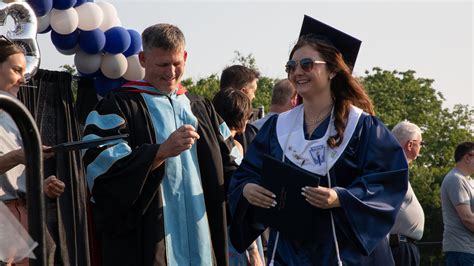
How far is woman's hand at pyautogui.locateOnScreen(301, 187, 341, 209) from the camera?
4129mm

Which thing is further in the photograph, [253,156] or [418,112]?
[418,112]

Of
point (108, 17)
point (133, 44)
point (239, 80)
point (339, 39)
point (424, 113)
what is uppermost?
point (339, 39)

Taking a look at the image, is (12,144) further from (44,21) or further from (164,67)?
(44,21)

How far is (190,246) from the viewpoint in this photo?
16.1 feet

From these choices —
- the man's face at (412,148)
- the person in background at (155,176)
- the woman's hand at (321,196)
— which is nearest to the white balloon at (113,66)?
the man's face at (412,148)

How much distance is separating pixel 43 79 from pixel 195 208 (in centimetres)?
353

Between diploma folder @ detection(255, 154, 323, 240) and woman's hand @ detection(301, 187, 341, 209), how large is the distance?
0.03 metres

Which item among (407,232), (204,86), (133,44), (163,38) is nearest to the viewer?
(163,38)

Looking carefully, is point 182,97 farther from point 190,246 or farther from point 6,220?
point 6,220

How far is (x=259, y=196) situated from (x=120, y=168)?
829 millimetres

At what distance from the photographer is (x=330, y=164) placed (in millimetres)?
4309

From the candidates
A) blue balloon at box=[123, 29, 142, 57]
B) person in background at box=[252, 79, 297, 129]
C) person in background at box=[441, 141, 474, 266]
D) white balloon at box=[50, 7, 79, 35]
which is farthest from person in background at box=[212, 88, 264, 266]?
person in background at box=[441, 141, 474, 266]

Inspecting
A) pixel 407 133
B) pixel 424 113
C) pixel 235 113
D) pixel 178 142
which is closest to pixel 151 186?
pixel 178 142

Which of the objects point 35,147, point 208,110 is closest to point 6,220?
point 35,147
